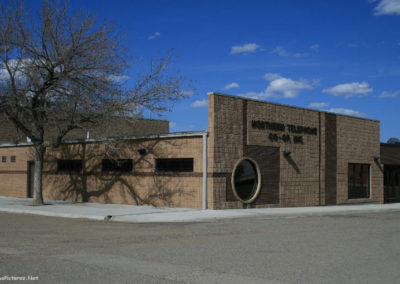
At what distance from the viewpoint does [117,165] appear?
24.7 m

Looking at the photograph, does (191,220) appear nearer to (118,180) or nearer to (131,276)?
(118,180)

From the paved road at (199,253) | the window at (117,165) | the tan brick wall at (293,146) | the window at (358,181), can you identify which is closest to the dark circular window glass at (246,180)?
the tan brick wall at (293,146)

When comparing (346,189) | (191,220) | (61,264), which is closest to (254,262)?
(61,264)

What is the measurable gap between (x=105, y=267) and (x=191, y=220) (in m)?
9.26

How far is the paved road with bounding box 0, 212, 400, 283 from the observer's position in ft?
25.2

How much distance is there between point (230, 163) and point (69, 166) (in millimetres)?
10574

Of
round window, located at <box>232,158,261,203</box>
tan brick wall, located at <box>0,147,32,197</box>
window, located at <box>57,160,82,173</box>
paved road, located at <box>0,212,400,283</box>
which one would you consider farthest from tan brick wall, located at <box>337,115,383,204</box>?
tan brick wall, located at <box>0,147,32,197</box>

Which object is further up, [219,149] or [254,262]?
[219,149]

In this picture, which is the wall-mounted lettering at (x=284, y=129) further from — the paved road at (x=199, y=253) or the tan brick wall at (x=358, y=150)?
the paved road at (x=199, y=253)

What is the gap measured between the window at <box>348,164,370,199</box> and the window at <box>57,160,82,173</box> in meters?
16.4

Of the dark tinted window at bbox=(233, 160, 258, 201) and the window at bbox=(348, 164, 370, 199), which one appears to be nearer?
the dark tinted window at bbox=(233, 160, 258, 201)

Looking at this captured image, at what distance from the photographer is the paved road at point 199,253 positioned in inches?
303

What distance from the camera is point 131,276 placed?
757 cm

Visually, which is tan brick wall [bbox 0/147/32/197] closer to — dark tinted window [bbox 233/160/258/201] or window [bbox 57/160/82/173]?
window [bbox 57/160/82/173]
